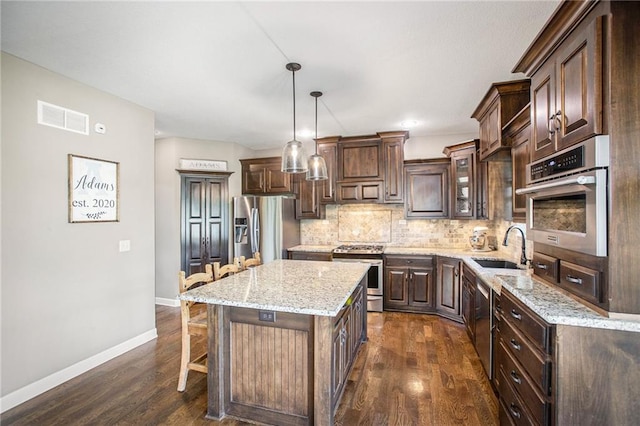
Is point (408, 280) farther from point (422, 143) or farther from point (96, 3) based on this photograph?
point (96, 3)

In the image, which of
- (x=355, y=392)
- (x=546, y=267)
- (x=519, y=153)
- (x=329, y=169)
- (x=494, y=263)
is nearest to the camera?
(x=546, y=267)

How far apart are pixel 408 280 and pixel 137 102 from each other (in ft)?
13.4

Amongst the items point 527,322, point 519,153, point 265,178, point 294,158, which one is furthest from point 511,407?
point 265,178

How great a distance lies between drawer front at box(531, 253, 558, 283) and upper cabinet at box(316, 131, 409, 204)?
8.66 ft

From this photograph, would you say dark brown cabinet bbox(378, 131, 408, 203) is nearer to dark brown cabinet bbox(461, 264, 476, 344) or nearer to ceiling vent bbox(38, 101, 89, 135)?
dark brown cabinet bbox(461, 264, 476, 344)

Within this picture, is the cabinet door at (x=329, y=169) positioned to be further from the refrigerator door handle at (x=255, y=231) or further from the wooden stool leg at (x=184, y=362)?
the wooden stool leg at (x=184, y=362)

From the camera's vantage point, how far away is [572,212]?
1.64 metres

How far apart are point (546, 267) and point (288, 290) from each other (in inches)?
65.2

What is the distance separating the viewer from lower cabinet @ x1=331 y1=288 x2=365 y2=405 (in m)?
2.06

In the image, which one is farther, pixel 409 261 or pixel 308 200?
pixel 308 200

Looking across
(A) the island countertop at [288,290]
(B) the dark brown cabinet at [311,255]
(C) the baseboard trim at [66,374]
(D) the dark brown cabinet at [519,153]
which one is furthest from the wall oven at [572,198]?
(C) the baseboard trim at [66,374]

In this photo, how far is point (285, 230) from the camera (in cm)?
487

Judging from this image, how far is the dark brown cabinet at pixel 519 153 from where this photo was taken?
2.53 meters

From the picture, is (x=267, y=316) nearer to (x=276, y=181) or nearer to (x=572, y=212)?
(x=572, y=212)
